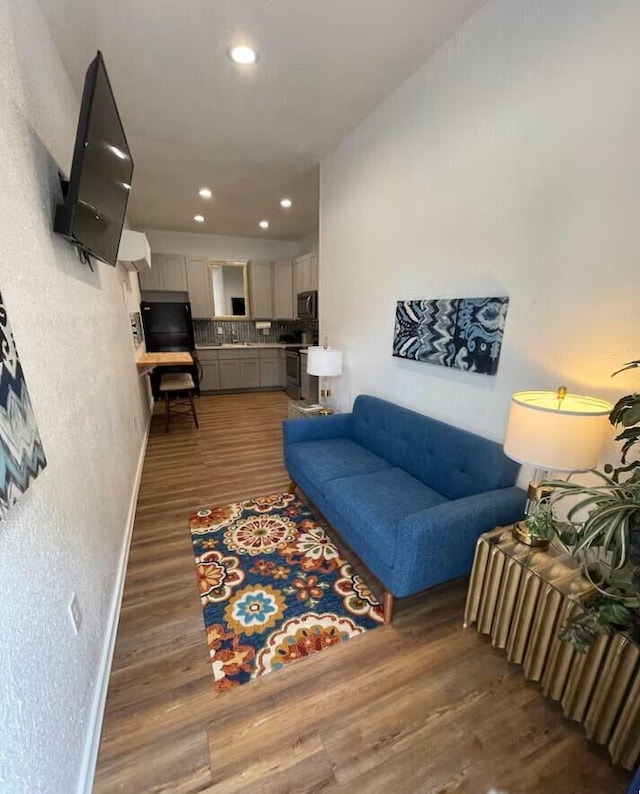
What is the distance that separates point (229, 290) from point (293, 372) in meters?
2.12

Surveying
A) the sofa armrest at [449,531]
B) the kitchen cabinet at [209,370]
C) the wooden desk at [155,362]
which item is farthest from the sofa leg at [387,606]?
the kitchen cabinet at [209,370]

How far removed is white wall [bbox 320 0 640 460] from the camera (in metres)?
1.24

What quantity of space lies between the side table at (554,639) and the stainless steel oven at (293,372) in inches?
177

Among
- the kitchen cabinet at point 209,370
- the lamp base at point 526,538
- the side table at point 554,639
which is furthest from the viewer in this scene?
the kitchen cabinet at point 209,370

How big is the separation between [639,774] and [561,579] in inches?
21.2

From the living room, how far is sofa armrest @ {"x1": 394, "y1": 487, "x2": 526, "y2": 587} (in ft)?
0.85

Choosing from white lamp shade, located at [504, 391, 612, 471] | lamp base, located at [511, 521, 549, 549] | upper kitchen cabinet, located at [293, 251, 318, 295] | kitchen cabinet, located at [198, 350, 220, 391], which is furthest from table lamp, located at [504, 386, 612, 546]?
kitchen cabinet, located at [198, 350, 220, 391]

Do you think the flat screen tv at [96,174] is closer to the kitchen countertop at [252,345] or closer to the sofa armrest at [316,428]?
the sofa armrest at [316,428]

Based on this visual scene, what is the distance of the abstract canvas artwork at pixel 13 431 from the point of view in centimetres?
71

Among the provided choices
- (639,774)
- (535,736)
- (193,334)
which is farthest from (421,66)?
(193,334)

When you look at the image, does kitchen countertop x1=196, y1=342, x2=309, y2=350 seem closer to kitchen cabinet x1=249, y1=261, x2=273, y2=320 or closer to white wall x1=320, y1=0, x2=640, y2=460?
kitchen cabinet x1=249, y1=261, x2=273, y2=320

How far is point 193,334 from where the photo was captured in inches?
236

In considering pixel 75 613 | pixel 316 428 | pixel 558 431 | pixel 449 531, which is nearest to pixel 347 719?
pixel 449 531

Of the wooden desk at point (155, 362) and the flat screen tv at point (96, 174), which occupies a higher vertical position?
the flat screen tv at point (96, 174)
